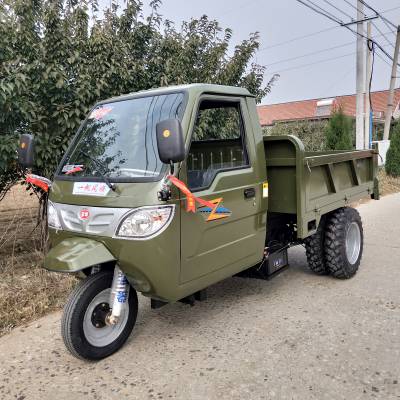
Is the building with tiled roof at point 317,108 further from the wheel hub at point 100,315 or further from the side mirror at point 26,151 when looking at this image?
the wheel hub at point 100,315

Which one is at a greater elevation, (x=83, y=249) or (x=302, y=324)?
(x=83, y=249)

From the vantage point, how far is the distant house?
3055cm

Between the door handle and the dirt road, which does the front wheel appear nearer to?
the dirt road

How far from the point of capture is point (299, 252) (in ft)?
20.2

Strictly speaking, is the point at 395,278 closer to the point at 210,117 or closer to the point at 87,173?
the point at 210,117

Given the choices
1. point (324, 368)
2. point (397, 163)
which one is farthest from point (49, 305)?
point (397, 163)

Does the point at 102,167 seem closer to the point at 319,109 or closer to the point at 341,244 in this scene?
the point at 341,244

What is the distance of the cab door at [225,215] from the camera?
3.13 meters

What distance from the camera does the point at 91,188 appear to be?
3.13 metres

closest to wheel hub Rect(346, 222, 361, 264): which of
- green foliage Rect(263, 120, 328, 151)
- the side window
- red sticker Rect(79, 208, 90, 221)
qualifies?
the side window

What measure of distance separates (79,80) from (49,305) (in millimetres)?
2769

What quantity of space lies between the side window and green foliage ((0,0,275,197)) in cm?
96

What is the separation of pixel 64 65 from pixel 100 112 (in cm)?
197

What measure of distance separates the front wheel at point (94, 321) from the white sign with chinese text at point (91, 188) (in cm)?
62
